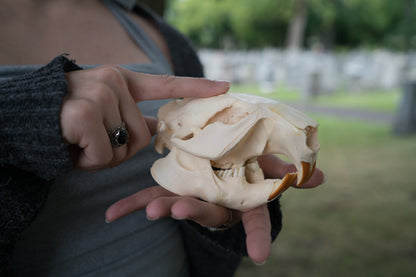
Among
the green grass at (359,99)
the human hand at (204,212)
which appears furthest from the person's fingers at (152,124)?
the green grass at (359,99)

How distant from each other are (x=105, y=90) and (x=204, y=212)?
34 centimetres

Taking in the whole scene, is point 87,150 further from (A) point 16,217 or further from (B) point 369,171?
(B) point 369,171

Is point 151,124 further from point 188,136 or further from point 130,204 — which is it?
point 130,204

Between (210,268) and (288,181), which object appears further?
(210,268)

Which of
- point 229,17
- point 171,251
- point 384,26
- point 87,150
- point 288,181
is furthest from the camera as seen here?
point 229,17

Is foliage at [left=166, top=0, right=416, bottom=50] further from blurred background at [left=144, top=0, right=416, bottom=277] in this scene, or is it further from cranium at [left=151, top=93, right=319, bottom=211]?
cranium at [left=151, top=93, right=319, bottom=211]

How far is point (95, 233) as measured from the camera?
958 millimetres

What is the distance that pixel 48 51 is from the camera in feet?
3.28

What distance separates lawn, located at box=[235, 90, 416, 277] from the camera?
8.30ft

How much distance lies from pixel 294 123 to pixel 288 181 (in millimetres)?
142

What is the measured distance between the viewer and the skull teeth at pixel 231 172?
2.98 ft

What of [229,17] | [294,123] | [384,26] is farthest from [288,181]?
[229,17]

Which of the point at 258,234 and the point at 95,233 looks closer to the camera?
the point at 258,234

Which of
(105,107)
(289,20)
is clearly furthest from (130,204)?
(289,20)
